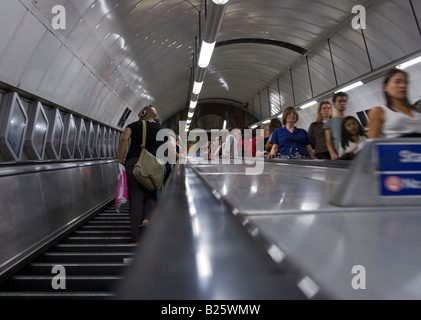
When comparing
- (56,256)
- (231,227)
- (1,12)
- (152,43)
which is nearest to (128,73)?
(152,43)

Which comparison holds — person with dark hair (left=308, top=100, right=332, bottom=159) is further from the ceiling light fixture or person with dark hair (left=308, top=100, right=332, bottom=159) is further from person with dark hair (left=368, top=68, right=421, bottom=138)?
the ceiling light fixture

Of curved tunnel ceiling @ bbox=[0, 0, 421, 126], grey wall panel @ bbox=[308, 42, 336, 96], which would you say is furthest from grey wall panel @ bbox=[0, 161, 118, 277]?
grey wall panel @ bbox=[308, 42, 336, 96]

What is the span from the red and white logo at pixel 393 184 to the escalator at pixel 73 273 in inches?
56.6

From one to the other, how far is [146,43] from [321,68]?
777 cm

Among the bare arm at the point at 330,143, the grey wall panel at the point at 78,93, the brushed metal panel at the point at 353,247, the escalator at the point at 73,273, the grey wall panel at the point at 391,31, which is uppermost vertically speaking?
the grey wall panel at the point at 391,31

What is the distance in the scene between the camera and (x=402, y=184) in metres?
0.68

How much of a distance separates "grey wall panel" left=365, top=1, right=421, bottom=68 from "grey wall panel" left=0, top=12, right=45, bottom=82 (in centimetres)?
847

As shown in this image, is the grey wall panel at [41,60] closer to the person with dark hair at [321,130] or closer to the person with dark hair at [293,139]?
the person with dark hair at [293,139]

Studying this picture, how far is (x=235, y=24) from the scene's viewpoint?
29.4ft

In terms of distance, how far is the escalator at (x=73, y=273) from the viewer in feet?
5.45

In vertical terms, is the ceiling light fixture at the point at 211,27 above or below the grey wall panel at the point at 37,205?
above

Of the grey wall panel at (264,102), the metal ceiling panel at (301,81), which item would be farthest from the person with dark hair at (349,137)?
the grey wall panel at (264,102)

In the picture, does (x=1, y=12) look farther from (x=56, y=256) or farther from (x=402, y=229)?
(x=402, y=229)

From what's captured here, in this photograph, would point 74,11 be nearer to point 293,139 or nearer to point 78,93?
point 78,93
